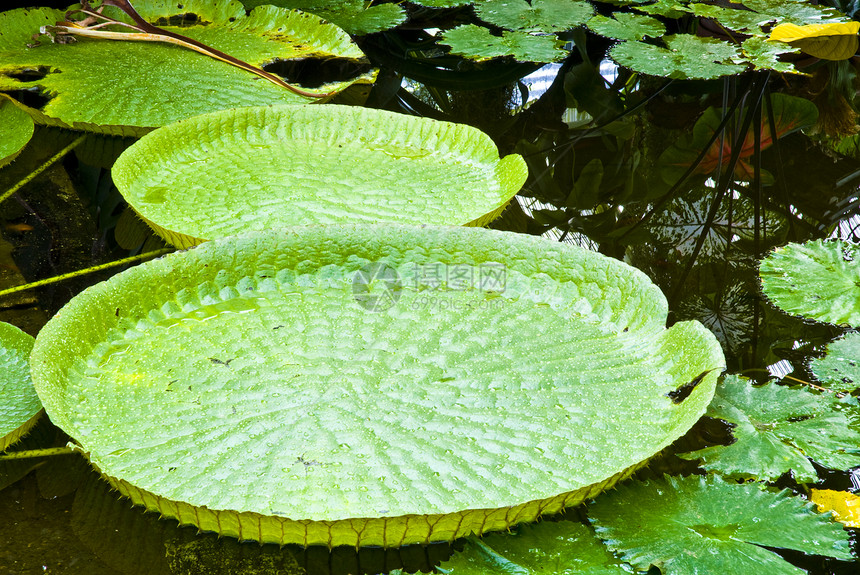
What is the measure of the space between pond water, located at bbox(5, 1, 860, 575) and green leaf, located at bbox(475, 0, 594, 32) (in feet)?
0.57

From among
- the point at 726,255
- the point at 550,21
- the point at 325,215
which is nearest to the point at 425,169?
the point at 325,215

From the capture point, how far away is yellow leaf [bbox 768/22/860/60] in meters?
2.47

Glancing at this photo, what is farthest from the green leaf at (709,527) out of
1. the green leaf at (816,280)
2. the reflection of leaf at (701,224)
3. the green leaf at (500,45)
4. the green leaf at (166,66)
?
the green leaf at (500,45)

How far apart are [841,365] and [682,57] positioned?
5.03ft

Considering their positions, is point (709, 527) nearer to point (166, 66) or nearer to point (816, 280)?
point (816, 280)

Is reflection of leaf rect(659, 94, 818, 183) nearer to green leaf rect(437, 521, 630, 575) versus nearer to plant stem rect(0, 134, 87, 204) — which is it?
green leaf rect(437, 521, 630, 575)

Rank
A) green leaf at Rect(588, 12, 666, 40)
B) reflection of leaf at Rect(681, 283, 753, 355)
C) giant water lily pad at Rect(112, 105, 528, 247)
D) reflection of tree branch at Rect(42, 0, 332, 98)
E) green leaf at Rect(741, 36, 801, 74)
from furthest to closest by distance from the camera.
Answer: green leaf at Rect(588, 12, 666, 40), green leaf at Rect(741, 36, 801, 74), reflection of tree branch at Rect(42, 0, 332, 98), giant water lily pad at Rect(112, 105, 528, 247), reflection of leaf at Rect(681, 283, 753, 355)

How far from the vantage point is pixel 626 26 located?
2.67 meters

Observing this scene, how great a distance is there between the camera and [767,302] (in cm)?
136

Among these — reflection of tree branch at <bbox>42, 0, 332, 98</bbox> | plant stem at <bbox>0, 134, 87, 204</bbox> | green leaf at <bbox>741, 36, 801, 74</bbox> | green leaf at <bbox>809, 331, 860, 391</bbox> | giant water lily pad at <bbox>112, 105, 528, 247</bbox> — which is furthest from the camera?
green leaf at <bbox>741, 36, 801, 74</bbox>

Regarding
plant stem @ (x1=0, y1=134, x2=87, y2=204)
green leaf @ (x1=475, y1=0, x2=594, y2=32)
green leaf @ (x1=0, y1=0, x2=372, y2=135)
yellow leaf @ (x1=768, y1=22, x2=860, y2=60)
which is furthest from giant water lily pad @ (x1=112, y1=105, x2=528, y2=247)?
yellow leaf @ (x1=768, y1=22, x2=860, y2=60)

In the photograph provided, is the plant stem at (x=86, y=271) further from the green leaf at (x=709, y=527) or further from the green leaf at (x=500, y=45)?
the green leaf at (x=500, y=45)

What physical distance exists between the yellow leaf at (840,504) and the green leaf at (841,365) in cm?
23

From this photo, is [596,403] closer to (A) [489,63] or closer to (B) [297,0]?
(A) [489,63]
